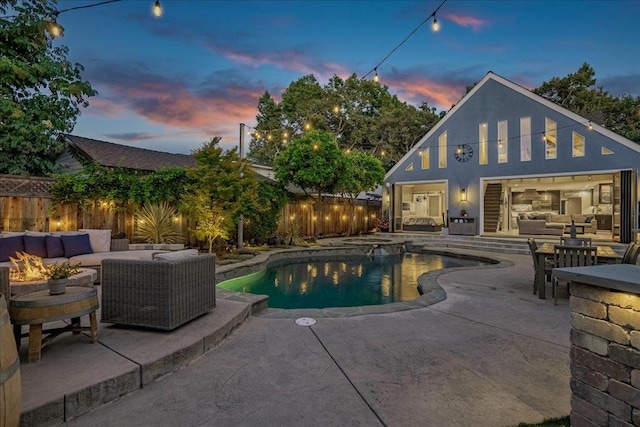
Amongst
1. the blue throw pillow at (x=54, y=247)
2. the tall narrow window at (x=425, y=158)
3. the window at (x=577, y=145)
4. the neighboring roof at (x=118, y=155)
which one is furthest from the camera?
the tall narrow window at (x=425, y=158)

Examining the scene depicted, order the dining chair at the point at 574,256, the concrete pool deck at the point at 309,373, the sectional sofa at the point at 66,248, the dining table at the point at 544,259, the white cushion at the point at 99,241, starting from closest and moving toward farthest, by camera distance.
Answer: the concrete pool deck at the point at 309,373, the dining chair at the point at 574,256, the dining table at the point at 544,259, the sectional sofa at the point at 66,248, the white cushion at the point at 99,241

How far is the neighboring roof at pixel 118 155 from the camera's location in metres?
11.5

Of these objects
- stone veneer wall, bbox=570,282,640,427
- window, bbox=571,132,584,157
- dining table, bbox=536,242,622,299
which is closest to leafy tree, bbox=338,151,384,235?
window, bbox=571,132,584,157

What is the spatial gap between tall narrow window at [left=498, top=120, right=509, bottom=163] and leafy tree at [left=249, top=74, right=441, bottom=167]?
886 cm

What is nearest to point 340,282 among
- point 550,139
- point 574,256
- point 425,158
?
point 574,256

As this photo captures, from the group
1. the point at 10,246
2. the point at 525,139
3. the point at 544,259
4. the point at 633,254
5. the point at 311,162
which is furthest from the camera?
the point at 525,139

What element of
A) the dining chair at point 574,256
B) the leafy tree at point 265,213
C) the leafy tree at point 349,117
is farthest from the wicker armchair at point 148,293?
the leafy tree at point 349,117

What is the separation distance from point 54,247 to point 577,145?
15.7m

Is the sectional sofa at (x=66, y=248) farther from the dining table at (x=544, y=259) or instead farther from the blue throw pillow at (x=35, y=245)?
the dining table at (x=544, y=259)

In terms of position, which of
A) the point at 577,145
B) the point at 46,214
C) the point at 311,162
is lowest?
the point at 46,214

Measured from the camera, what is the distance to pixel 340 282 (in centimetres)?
734

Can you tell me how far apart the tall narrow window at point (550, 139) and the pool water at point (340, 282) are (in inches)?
237

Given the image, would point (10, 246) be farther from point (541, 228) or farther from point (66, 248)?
point (541, 228)

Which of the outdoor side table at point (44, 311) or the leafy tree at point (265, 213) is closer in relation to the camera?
the outdoor side table at point (44, 311)
